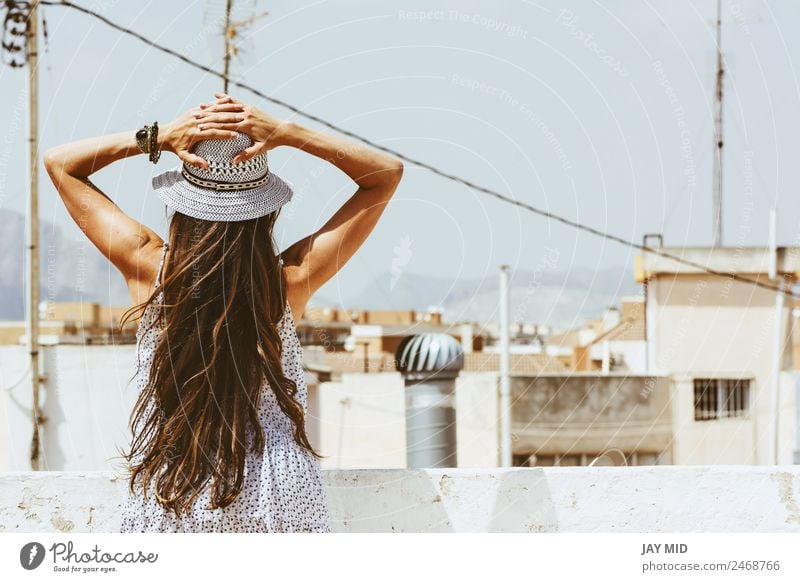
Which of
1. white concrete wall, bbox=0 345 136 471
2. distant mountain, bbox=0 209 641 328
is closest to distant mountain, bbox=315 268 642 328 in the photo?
distant mountain, bbox=0 209 641 328

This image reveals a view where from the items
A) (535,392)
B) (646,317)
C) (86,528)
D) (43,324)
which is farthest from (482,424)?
(86,528)

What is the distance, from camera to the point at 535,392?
12.1 meters

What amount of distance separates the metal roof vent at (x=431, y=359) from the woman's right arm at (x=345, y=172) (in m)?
1.27

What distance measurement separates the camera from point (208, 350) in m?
2.78

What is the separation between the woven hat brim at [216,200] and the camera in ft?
9.02

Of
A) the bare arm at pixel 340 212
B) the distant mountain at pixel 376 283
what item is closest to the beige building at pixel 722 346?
the distant mountain at pixel 376 283

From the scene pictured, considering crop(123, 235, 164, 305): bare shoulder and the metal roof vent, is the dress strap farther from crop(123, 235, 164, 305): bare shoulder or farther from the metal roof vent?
the metal roof vent

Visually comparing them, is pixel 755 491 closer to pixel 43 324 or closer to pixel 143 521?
pixel 143 521

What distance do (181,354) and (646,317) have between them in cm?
1033

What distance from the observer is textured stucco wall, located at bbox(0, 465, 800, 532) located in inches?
123

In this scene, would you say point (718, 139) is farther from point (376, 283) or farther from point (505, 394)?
point (505, 394)

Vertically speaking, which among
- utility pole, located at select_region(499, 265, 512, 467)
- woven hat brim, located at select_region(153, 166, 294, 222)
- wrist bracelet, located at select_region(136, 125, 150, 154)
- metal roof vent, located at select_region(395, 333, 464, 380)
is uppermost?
wrist bracelet, located at select_region(136, 125, 150, 154)

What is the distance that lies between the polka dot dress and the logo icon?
51 centimetres

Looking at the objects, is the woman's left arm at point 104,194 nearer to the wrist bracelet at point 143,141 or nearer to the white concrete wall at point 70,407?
the wrist bracelet at point 143,141
